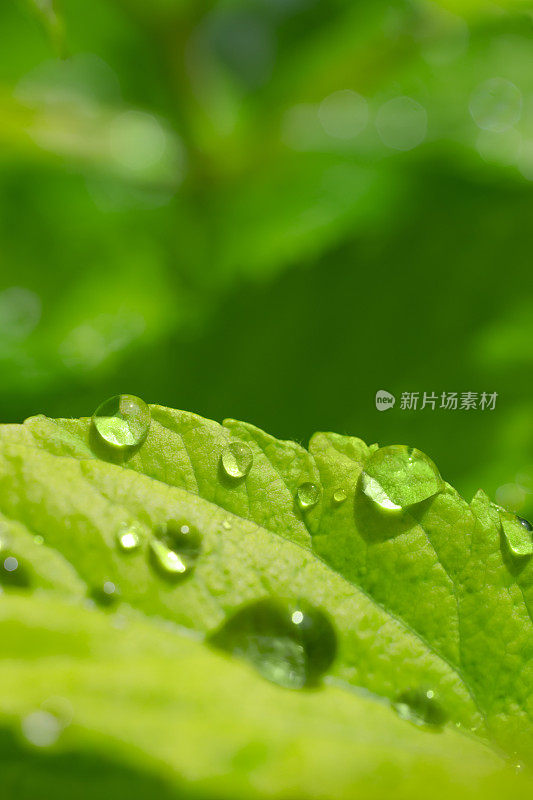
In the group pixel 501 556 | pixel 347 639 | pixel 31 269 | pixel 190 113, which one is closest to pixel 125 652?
pixel 347 639

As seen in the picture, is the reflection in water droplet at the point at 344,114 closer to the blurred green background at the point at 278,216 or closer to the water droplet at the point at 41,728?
the blurred green background at the point at 278,216

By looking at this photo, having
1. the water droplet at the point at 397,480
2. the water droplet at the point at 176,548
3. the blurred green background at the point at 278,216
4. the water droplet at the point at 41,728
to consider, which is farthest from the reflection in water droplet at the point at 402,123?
the water droplet at the point at 41,728

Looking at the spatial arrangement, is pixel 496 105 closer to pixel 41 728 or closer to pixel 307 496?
pixel 307 496

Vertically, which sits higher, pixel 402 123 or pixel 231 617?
pixel 402 123

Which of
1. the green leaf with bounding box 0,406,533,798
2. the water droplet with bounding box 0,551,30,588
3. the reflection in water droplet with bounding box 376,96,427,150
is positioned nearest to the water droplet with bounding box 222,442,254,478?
the green leaf with bounding box 0,406,533,798

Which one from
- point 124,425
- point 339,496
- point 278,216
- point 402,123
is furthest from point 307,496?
point 402,123
